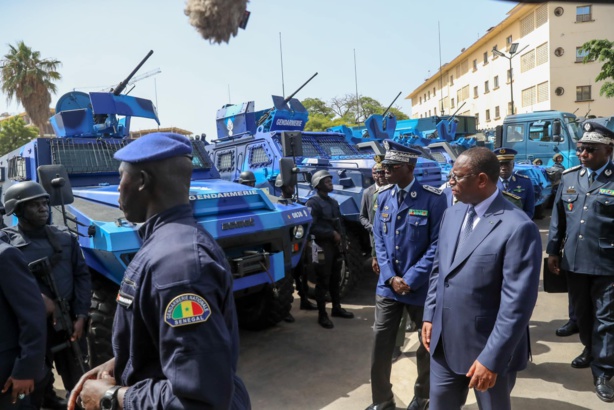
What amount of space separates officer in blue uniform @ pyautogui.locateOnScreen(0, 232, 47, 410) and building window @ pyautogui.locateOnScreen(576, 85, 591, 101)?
29.2 m

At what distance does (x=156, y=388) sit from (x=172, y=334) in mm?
159

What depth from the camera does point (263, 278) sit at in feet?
13.0

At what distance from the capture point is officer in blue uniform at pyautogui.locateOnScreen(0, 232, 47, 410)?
2201 millimetres

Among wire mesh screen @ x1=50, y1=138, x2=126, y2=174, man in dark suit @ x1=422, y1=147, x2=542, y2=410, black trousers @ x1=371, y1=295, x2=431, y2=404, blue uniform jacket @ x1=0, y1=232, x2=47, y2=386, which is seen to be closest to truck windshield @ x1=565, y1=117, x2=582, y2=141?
black trousers @ x1=371, y1=295, x2=431, y2=404

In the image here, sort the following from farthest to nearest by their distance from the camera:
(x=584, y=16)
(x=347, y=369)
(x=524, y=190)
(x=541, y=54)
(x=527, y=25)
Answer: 1. (x=527, y=25)
2. (x=541, y=54)
3. (x=584, y=16)
4. (x=524, y=190)
5. (x=347, y=369)

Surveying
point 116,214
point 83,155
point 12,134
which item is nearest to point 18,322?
point 116,214

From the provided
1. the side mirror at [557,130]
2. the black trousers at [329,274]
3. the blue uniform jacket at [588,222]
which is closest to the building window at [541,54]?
the side mirror at [557,130]

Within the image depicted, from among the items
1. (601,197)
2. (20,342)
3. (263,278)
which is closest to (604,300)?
(601,197)

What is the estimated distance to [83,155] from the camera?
487 centimetres

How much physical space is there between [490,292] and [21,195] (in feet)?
9.11

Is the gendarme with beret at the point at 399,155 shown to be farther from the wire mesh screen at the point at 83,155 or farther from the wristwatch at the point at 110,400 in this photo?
the wire mesh screen at the point at 83,155

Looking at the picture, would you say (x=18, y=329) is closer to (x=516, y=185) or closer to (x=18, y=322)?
(x=18, y=322)

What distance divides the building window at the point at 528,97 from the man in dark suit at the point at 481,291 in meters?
29.1

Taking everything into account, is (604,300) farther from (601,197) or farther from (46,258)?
(46,258)
